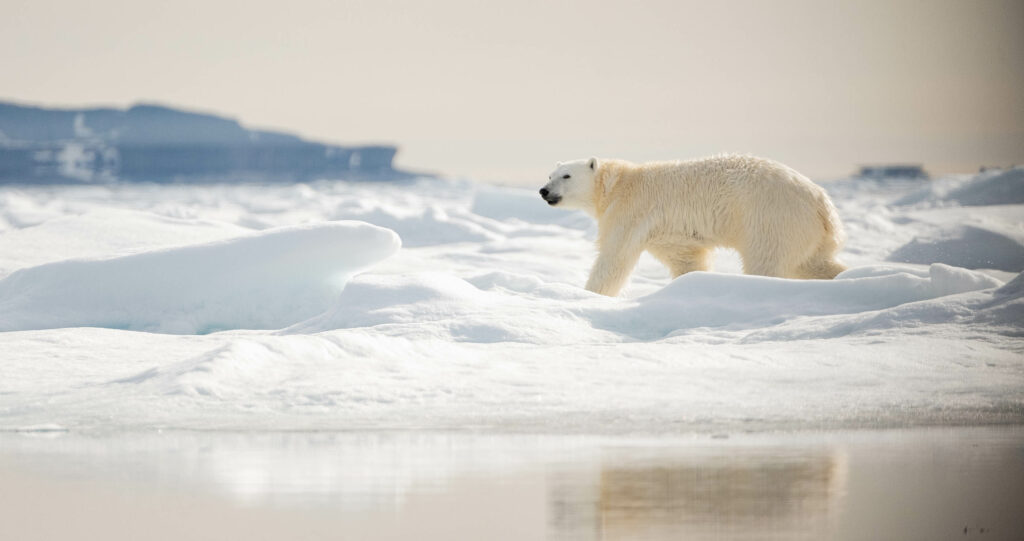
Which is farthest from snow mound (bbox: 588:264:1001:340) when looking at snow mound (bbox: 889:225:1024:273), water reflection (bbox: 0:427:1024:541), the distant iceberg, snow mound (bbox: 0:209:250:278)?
the distant iceberg

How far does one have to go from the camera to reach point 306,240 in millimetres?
7648

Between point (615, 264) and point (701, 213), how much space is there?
688mm

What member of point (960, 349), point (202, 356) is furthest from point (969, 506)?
point (202, 356)

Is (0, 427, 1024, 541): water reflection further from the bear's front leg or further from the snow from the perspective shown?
the bear's front leg

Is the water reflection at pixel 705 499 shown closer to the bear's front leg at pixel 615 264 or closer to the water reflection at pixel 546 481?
the water reflection at pixel 546 481

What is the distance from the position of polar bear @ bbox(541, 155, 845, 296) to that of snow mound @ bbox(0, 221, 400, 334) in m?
1.49

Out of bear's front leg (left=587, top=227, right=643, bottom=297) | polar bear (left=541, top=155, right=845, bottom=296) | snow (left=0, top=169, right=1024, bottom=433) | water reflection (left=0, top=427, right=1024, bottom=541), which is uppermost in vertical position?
polar bear (left=541, top=155, right=845, bottom=296)

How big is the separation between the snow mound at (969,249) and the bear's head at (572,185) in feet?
14.7

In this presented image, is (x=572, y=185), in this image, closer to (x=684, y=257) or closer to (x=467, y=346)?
(x=684, y=257)

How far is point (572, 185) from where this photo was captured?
8031mm

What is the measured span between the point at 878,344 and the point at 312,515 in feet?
11.0

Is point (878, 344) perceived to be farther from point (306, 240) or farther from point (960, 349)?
point (306, 240)

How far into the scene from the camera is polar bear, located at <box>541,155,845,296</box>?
283 inches

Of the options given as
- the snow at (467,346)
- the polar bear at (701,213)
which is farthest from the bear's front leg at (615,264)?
the snow at (467,346)
